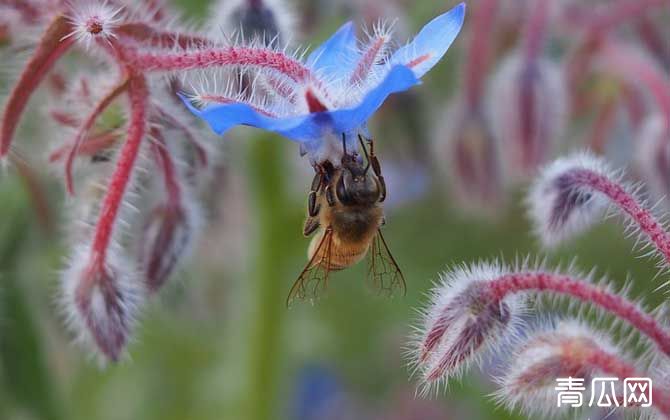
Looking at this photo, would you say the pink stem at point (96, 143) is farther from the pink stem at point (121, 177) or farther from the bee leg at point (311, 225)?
the bee leg at point (311, 225)

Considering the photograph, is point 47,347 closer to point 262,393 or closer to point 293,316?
point 262,393

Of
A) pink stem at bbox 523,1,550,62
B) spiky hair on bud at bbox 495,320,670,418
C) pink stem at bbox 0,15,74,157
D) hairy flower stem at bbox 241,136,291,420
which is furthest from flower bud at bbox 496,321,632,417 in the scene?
hairy flower stem at bbox 241,136,291,420

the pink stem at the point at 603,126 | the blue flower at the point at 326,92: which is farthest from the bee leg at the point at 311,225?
the pink stem at the point at 603,126

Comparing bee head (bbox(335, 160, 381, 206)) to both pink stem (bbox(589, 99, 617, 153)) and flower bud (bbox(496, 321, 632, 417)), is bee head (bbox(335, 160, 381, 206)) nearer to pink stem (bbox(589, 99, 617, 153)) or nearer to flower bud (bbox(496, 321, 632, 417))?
flower bud (bbox(496, 321, 632, 417))

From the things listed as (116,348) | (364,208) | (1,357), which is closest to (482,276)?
(364,208)

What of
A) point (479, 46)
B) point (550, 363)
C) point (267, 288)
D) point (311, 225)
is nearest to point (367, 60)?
point (311, 225)
